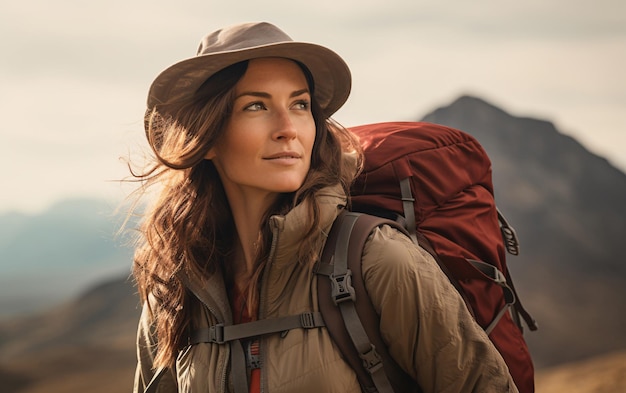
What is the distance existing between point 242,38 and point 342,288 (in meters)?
0.95

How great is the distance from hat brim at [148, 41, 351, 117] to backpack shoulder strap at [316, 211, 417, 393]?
657 millimetres

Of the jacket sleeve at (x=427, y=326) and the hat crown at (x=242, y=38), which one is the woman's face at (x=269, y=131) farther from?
the jacket sleeve at (x=427, y=326)

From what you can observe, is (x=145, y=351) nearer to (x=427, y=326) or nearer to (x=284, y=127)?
(x=284, y=127)

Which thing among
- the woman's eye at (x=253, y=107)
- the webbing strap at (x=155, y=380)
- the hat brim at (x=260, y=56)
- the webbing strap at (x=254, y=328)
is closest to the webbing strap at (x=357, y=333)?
the webbing strap at (x=254, y=328)

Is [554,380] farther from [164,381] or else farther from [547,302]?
[164,381]

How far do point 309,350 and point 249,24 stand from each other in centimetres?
117

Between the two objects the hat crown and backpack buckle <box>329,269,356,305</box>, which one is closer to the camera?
backpack buckle <box>329,269,356,305</box>

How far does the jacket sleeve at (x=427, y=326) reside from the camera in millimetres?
2168

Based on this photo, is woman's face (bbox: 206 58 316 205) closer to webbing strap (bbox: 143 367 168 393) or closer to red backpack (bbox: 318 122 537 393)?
red backpack (bbox: 318 122 537 393)

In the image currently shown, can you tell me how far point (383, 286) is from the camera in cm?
219

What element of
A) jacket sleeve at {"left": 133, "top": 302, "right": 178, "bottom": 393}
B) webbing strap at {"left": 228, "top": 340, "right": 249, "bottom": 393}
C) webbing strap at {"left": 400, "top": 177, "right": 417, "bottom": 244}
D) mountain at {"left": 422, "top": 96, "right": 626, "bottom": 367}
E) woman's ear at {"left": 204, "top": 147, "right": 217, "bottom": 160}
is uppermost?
woman's ear at {"left": 204, "top": 147, "right": 217, "bottom": 160}

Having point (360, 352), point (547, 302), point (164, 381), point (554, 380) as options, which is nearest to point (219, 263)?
point (164, 381)

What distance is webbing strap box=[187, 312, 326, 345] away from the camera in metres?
2.27

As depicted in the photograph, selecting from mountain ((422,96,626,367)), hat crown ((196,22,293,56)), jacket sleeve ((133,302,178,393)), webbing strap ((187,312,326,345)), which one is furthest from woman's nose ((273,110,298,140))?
mountain ((422,96,626,367))
